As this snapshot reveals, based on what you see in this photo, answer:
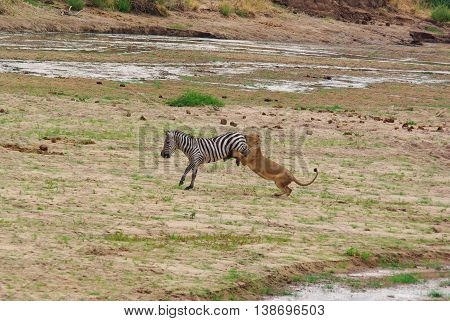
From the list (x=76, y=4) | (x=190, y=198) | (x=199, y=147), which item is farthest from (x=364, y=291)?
(x=76, y=4)

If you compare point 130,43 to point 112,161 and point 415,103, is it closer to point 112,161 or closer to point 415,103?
point 415,103

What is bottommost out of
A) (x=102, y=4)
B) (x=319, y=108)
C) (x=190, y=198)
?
(x=102, y=4)

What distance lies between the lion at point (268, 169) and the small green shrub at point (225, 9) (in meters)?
32.6

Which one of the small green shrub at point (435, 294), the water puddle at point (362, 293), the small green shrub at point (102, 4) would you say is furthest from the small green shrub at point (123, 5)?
the small green shrub at point (435, 294)

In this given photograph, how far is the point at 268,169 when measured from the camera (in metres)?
15.3

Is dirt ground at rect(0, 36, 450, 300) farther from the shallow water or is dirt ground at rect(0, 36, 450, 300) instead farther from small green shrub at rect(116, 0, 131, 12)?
small green shrub at rect(116, 0, 131, 12)

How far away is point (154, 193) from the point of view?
14.4 meters

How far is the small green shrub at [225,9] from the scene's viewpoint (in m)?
48.0

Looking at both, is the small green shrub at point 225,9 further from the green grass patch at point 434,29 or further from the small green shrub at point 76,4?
the green grass patch at point 434,29

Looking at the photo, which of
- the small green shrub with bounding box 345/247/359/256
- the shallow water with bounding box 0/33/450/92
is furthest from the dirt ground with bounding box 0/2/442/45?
the small green shrub with bounding box 345/247/359/256

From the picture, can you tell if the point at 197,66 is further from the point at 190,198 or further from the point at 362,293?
the point at 362,293

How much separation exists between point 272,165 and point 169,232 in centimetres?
338

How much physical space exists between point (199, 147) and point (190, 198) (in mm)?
1335

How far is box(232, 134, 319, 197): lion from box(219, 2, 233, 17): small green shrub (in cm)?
3256
